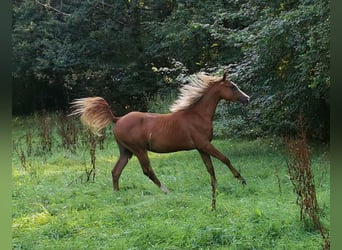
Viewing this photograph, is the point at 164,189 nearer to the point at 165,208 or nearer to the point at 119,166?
the point at 119,166

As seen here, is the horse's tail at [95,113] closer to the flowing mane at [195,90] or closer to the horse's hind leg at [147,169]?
the horse's hind leg at [147,169]

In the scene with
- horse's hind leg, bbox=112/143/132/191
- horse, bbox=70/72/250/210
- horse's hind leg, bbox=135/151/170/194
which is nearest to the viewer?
horse's hind leg, bbox=135/151/170/194

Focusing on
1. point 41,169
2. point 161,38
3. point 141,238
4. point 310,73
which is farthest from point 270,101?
point 161,38

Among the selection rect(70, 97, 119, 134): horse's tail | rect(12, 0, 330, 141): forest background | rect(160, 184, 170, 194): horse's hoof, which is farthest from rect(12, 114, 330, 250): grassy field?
rect(12, 0, 330, 141): forest background

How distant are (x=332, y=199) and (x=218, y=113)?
7.91m

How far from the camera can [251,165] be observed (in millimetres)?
6695

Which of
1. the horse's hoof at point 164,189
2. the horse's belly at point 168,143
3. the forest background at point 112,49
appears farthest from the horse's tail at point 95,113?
the forest background at point 112,49

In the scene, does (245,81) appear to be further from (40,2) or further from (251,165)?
(40,2)

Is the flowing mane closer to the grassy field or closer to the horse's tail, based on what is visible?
the horse's tail

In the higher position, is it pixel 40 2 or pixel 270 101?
Answer: pixel 40 2

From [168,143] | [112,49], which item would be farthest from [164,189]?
[112,49]

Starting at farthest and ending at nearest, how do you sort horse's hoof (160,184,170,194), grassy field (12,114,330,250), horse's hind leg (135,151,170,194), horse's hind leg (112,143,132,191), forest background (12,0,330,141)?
forest background (12,0,330,141)
horse's hind leg (112,143,132,191)
horse's hind leg (135,151,170,194)
horse's hoof (160,184,170,194)
grassy field (12,114,330,250)

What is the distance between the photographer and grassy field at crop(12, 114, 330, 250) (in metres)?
3.50

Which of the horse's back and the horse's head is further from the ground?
the horse's head
